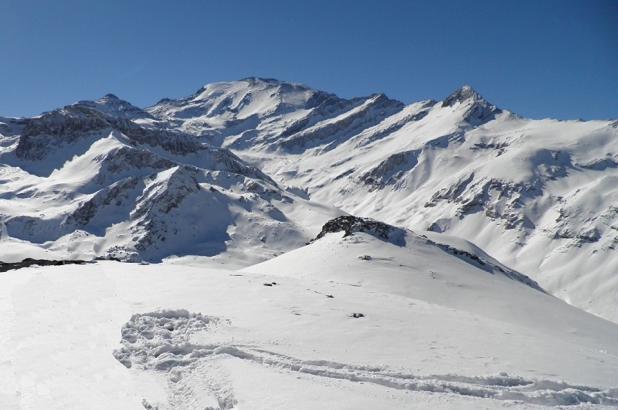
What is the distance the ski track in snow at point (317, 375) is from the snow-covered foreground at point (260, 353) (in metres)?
0.04

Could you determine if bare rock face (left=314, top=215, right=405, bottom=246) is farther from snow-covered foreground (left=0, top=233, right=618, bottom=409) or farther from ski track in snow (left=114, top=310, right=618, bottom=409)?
ski track in snow (left=114, top=310, right=618, bottom=409)

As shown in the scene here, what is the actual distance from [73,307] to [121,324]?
4421 millimetres

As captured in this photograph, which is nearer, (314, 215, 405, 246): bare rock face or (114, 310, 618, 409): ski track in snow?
(114, 310, 618, 409): ski track in snow

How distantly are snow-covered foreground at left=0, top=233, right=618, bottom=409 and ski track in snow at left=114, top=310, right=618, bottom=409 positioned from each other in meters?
0.04

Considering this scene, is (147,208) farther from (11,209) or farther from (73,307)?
(73,307)

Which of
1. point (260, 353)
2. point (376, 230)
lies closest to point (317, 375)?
point (260, 353)

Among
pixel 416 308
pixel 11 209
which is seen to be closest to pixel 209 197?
pixel 11 209

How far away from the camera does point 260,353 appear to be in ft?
57.0

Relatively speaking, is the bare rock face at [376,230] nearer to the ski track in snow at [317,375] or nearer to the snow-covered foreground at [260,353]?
the snow-covered foreground at [260,353]

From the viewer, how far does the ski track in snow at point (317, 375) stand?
15180 mm

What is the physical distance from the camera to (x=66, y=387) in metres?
13.9

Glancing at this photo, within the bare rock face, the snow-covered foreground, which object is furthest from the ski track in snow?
the bare rock face

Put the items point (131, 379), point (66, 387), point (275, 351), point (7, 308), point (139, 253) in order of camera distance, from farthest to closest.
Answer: point (139, 253), point (7, 308), point (275, 351), point (131, 379), point (66, 387)

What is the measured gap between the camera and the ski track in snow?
1518 cm
